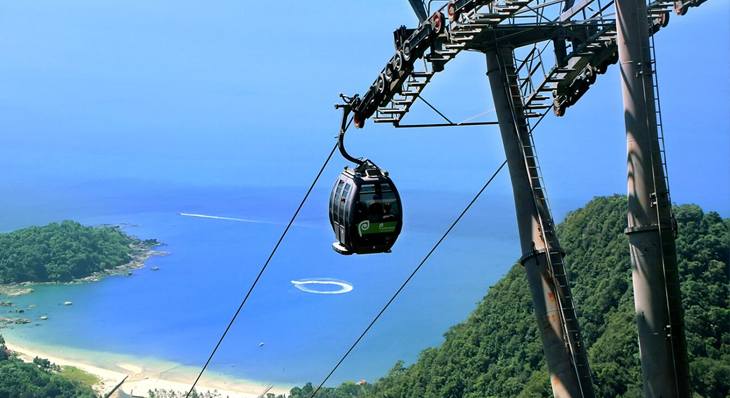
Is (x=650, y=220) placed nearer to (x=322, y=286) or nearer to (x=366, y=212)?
(x=366, y=212)

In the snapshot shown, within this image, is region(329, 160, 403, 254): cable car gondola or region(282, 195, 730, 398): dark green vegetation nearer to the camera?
region(329, 160, 403, 254): cable car gondola

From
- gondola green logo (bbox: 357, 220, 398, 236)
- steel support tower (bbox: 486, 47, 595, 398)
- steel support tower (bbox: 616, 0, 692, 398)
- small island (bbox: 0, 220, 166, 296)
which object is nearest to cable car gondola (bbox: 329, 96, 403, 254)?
gondola green logo (bbox: 357, 220, 398, 236)

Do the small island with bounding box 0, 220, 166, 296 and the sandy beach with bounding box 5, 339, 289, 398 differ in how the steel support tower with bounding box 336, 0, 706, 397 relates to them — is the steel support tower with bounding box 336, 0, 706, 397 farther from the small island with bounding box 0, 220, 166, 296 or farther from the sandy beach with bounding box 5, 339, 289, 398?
the small island with bounding box 0, 220, 166, 296

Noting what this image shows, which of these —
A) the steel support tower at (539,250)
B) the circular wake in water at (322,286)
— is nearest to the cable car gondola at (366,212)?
the steel support tower at (539,250)

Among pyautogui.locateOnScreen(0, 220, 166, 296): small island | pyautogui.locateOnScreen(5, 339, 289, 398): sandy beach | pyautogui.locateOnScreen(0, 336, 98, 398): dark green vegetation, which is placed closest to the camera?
pyautogui.locateOnScreen(0, 336, 98, 398): dark green vegetation

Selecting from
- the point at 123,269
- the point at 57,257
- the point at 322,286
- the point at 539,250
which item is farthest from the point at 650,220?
the point at 123,269

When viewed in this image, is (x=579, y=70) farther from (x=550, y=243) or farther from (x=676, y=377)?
(x=676, y=377)

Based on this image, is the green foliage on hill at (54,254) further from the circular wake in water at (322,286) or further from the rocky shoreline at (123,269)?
the circular wake in water at (322,286)
